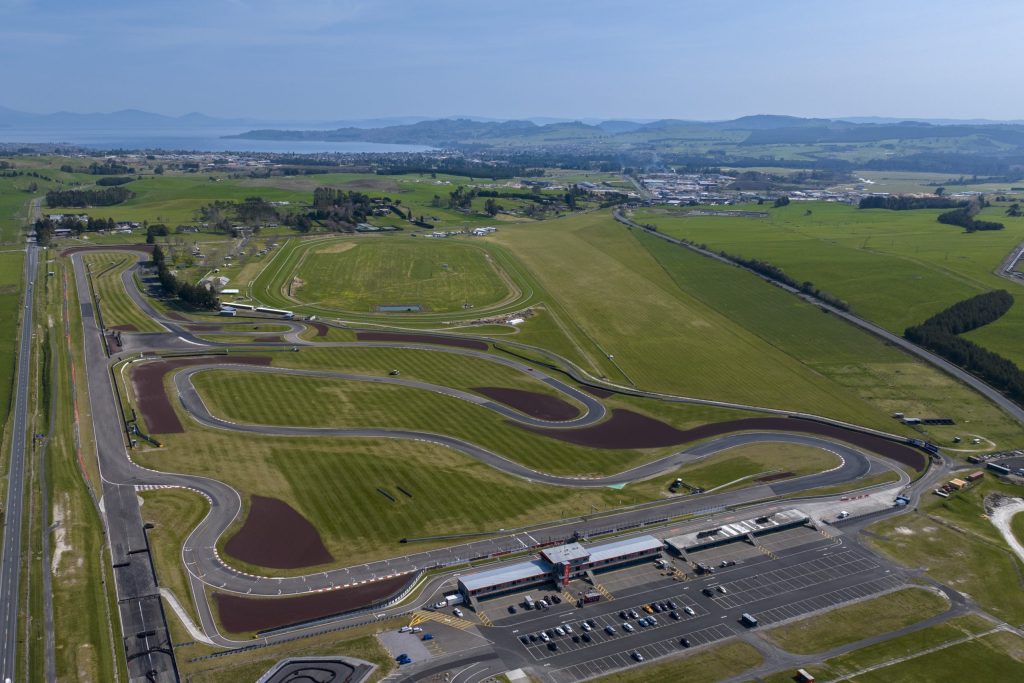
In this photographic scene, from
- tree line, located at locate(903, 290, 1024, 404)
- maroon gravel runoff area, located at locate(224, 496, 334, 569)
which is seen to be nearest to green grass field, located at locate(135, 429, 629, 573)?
maroon gravel runoff area, located at locate(224, 496, 334, 569)

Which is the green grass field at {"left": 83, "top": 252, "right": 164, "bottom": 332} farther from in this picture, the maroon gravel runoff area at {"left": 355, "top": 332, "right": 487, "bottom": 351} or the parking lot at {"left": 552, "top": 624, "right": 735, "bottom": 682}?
the parking lot at {"left": 552, "top": 624, "right": 735, "bottom": 682}

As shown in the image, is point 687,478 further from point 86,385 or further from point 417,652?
point 86,385

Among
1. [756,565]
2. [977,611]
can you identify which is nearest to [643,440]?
[756,565]

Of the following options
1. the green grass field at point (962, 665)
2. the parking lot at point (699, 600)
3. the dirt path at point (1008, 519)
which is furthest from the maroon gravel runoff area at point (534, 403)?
the green grass field at point (962, 665)

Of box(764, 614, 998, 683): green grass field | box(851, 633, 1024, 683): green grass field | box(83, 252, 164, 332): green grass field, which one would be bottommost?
box(851, 633, 1024, 683): green grass field

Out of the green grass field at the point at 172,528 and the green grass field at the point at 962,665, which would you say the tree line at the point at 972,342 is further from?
the green grass field at the point at 172,528

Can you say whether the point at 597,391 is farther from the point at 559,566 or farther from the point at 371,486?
the point at 559,566
